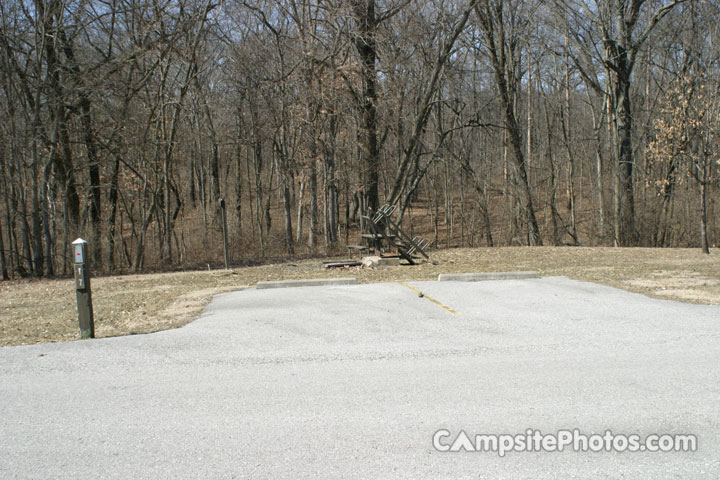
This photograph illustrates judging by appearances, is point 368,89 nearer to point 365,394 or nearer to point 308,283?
point 308,283

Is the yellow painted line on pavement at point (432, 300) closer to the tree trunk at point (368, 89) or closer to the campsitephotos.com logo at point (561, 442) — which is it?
the campsitephotos.com logo at point (561, 442)

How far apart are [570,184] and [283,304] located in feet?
88.1

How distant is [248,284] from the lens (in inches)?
505

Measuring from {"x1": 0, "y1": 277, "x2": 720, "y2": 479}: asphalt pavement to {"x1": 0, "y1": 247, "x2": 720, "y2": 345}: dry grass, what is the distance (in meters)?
1.28

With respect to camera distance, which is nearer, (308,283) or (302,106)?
(308,283)

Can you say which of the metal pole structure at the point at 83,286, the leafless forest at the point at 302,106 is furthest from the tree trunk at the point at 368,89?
the metal pole structure at the point at 83,286

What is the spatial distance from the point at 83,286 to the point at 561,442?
6311 mm

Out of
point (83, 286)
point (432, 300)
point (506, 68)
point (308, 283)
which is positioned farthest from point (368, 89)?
point (83, 286)

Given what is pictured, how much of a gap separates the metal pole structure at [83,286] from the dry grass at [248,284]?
12.1 inches

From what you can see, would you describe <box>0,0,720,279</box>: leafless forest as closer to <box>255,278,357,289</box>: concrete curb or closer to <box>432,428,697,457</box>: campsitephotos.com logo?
<box>255,278,357,289</box>: concrete curb

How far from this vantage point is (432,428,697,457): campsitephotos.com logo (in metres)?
3.94

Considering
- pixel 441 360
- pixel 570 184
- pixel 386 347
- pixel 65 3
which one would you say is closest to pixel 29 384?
pixel 386 347

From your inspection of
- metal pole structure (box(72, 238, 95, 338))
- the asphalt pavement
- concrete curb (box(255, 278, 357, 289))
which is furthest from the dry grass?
the asphalt pavement

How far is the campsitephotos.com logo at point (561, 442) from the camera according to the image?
3.94 meters
